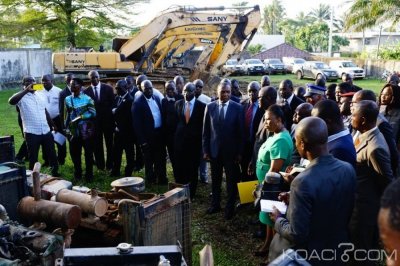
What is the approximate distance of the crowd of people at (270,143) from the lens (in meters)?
2.74

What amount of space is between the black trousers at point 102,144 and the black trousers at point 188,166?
175 centimetres

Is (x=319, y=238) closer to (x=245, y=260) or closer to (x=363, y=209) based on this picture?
(x=363, y=209)

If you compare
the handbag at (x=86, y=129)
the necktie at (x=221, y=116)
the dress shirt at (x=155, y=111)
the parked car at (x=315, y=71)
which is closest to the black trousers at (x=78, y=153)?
the handbag at (x=86, y=129)

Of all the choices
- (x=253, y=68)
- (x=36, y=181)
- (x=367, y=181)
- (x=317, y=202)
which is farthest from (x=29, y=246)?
(x=253, y=68)

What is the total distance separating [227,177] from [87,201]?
8.55 feet

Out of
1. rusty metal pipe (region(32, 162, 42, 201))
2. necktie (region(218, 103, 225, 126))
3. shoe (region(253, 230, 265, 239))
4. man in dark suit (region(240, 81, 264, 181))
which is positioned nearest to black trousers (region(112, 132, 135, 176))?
man in dark suit (region(240, 81, 264, 181))

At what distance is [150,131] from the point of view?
7.02m

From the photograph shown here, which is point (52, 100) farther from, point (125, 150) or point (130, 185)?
point (130, 185)

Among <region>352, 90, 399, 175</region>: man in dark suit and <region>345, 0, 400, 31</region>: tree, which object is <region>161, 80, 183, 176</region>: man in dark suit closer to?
<region>352, 90, 399, 175</region>: man in dark suit

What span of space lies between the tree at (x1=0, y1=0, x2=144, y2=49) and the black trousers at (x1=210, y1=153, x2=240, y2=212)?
22459mm

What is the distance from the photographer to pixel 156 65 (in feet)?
51.9

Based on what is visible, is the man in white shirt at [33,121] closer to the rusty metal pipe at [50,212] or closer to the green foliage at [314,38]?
the rusty metal pipe at [50,212]

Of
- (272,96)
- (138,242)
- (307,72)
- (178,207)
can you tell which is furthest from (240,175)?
(307,72)

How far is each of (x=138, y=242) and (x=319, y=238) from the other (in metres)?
1.43
